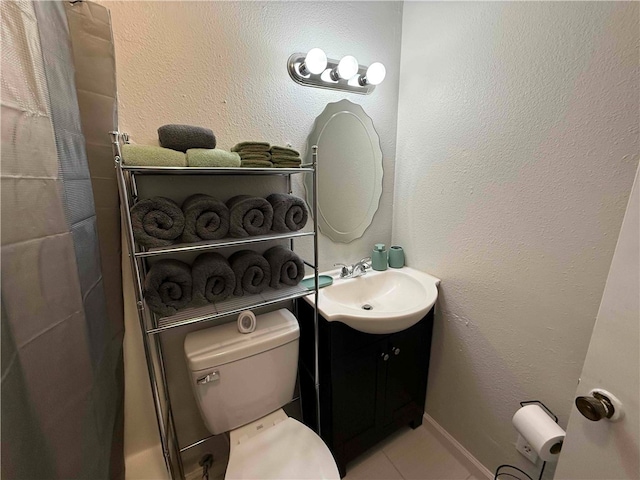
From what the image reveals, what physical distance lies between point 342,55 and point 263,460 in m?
1.72

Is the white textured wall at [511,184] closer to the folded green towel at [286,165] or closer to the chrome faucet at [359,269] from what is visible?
the chrome faucet at [359,269]

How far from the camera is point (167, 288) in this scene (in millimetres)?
885

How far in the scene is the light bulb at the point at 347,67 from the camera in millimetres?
1178

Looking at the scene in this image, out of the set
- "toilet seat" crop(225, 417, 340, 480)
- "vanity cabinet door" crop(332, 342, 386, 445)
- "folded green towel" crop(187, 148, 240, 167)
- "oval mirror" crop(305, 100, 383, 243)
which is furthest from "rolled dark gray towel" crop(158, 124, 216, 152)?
"toilet seat" crop(225, 417, 340, 480)

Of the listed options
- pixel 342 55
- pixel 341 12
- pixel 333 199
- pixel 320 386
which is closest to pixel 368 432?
pixel 320 386

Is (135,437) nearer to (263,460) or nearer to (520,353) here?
(263,460)

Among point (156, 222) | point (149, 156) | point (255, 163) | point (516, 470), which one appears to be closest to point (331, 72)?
point (255, 163)

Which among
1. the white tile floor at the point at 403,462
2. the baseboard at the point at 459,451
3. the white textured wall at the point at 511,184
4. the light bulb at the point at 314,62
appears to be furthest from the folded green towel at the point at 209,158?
the baseboard at the point at 459,451

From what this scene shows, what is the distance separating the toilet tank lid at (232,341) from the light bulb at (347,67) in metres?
1.10

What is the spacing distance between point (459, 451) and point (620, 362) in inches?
43.3

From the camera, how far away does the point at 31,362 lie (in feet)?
1.72

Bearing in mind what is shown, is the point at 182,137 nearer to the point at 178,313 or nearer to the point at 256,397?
the point at 178,313

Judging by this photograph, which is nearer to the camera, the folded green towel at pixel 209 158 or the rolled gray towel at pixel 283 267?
the folded green towel at pixel 209 158

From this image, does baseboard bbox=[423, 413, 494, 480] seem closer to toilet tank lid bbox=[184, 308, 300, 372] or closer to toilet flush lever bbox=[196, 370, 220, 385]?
toilet tank lid bbox=[184, 308, 300, 372]
